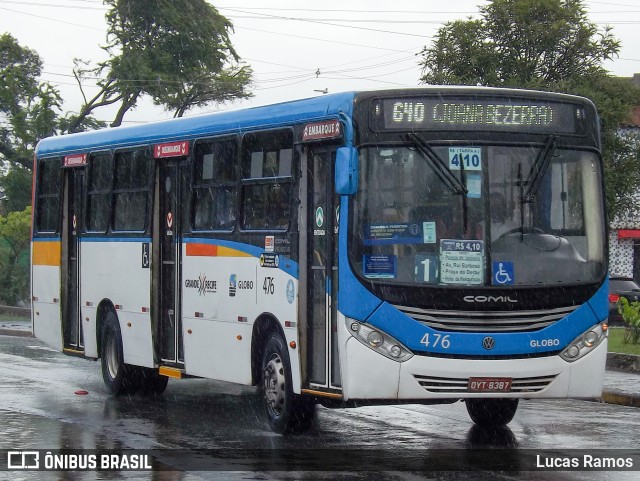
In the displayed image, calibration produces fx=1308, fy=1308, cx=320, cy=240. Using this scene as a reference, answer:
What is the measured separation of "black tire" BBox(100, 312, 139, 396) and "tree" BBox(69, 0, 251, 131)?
3522 centimetres

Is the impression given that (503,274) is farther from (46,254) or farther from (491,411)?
(46,254)

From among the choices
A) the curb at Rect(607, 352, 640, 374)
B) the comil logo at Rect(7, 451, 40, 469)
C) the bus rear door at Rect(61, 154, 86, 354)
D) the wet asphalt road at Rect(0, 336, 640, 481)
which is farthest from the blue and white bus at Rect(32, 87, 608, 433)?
the curb at Rect(607, 352, 640, 374)

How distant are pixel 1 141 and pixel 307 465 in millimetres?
42992

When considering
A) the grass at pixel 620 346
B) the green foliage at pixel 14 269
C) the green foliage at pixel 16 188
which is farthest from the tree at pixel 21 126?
the grass at pixel 620 346

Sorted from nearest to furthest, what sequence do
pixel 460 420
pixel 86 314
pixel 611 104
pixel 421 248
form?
pixel 421 248, pixel 460 420, pixel 86 314, pixel 611 104

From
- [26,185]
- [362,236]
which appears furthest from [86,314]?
[26,185]

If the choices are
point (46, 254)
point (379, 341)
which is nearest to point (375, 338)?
point (379, 341)

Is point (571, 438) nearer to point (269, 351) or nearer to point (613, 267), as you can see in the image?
point (269, 351)

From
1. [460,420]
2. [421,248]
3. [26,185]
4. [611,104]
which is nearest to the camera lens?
[421,248]

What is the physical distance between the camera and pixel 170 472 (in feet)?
32.4

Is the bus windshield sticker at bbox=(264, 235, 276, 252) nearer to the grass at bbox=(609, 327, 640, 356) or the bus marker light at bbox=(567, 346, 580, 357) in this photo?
the bus marker light at bbox=(567, 346, 580, 357)

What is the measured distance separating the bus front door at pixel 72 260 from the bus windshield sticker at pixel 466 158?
747 cm

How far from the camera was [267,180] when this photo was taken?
41.7 feet

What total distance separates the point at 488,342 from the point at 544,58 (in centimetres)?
2456
